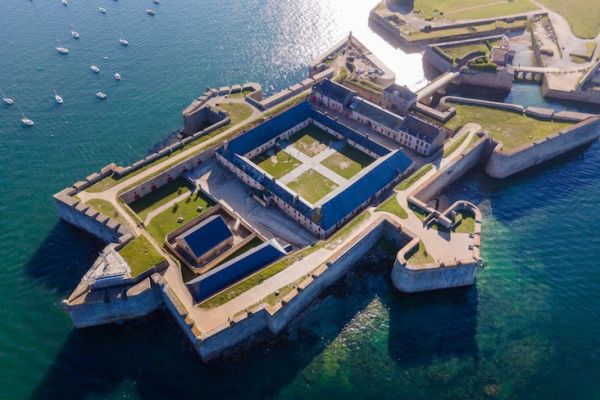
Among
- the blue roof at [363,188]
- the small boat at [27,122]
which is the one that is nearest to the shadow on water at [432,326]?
the blue roof at [363,188]

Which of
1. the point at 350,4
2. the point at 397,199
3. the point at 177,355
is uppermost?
the point at 350,4

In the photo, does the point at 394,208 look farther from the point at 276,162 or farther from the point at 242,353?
the point at 242,353

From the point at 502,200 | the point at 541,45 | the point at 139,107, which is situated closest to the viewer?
the point at 502,200

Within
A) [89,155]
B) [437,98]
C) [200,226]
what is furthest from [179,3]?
[200,226]

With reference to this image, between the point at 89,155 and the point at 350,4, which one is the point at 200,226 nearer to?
the point at 89,155

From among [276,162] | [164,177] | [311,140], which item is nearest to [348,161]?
[311,140]

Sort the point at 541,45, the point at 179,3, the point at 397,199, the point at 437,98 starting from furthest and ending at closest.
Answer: the point at 179,3, the point at 541,45, the point at 437,98, the point at 397,199

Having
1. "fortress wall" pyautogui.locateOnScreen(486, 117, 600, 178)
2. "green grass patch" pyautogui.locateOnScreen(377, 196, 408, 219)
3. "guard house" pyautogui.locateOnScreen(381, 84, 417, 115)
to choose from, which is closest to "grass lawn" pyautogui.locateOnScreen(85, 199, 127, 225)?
"green grass patch" pyautogui.locateOnScreen(377, 196, 408, 219)

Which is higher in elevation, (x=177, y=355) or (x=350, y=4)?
(x=350, y=4)
